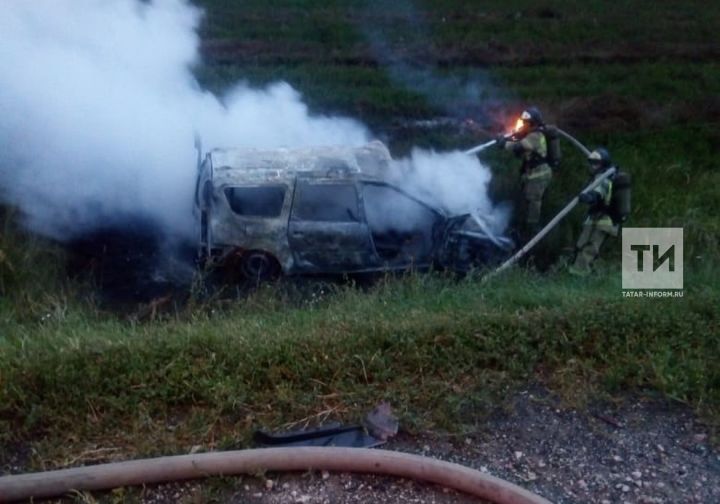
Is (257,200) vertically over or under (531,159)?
under

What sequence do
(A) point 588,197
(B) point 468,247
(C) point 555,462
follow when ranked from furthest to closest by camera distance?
(B) point 468,247
(A) point 588,197
(C) point 555,462

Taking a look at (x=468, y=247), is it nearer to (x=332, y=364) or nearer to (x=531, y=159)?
(x=531, y=159)

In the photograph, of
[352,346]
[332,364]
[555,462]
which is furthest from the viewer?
[352,346]

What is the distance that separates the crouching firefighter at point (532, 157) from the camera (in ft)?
30.6

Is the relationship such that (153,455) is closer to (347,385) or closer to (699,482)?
(347,385)

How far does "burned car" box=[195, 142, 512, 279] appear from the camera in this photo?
805cm

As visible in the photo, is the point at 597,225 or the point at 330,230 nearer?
the point at 330,230

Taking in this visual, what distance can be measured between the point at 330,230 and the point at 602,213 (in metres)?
2.48

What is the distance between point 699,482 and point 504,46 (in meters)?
14.1

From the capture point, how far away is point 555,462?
4527mm

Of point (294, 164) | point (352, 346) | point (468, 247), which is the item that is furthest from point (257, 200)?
point (352, 346)

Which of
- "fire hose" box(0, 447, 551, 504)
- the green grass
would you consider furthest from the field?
"fire hose" box(0, 447, 551, 504)

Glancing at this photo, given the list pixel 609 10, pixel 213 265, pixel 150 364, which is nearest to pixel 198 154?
pixel 213 265

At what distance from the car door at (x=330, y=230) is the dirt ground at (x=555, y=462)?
331 cm
